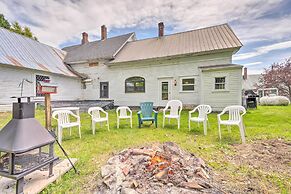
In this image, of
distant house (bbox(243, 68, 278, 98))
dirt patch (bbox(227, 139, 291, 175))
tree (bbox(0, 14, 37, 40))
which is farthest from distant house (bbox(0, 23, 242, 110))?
distant house (bbox(243, 68, 278, 98))

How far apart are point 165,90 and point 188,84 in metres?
1.77

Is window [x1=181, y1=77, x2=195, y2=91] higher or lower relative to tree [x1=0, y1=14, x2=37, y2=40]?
lower

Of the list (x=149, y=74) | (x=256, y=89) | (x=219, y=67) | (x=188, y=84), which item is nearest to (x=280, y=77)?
(x=256, y=89)

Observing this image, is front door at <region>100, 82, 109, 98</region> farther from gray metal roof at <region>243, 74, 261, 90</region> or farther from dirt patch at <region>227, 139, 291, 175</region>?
gray metal roof at <region>243, 74, 261, 90</region>

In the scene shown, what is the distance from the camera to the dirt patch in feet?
9.96

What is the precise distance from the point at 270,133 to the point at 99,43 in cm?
1655

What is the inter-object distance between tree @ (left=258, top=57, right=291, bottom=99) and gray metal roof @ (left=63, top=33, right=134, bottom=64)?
20359 mm

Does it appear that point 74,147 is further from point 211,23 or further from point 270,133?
point 211,23

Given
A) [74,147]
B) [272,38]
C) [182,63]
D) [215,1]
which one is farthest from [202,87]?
[272,38]

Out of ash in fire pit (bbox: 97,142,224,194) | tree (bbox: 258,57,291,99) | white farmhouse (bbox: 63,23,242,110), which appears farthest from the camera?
tree (bbox: 258,57,291,99)

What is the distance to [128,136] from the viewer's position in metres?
5.29

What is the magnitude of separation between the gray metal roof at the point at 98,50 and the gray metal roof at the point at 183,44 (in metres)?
0.72

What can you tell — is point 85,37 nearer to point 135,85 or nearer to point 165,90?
point 135,85

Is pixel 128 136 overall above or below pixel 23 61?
below
